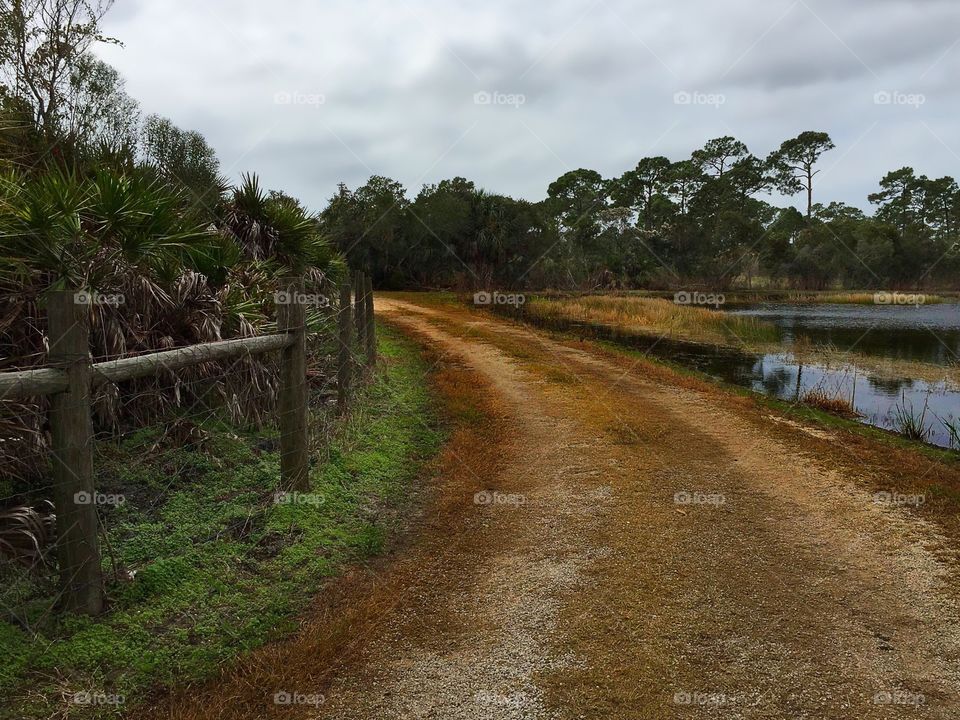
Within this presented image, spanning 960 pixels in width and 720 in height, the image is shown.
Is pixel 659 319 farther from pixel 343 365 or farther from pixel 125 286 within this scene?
pixel 125 286

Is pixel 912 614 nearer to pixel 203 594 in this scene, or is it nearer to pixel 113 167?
pixel 203 594

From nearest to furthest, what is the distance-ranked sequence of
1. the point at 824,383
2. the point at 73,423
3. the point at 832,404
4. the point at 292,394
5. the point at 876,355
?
1. the point at 73,423
2. the point at 292,394
3. the point at 832,404
4. the point at 824,383
5. the point at 876,355

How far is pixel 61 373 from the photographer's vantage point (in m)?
3.13

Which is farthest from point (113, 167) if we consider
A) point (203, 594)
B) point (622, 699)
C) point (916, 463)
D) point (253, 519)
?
point (916, 463)

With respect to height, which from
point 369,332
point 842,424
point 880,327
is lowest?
point 842,424

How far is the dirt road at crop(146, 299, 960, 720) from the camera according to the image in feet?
9.65

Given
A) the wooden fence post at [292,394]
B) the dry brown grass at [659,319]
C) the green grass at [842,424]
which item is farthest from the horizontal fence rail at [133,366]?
the dry brown grass at [659,319]

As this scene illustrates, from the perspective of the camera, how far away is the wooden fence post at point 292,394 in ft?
17.1

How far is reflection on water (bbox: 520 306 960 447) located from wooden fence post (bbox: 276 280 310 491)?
28.9 feet

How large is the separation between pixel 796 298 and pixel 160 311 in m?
44.2

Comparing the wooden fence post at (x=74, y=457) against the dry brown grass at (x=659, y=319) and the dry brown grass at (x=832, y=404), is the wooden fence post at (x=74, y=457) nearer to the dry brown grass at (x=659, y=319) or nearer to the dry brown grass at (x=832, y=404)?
the dry brown grass at (x=832, y=404)

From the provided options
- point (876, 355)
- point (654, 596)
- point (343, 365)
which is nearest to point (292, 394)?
point (343, 365)

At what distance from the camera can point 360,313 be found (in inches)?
426

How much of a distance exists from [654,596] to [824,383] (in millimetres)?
11370
